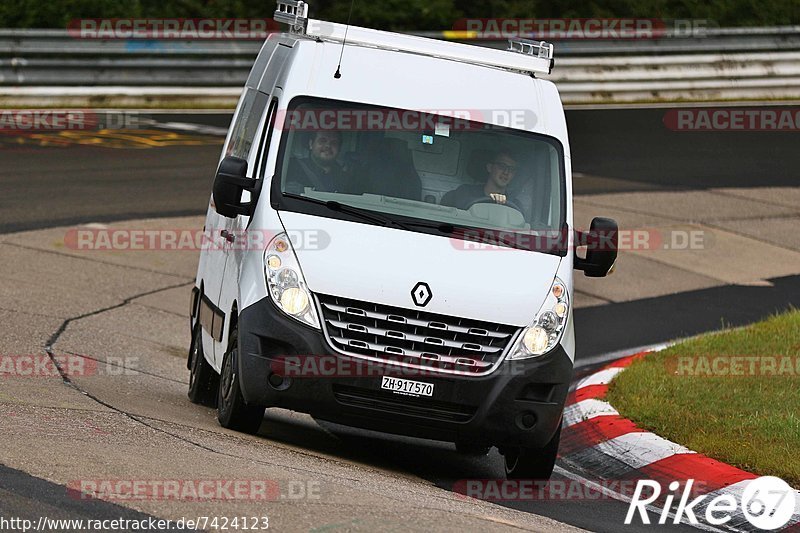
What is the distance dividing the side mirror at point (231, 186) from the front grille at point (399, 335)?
2.76 ft

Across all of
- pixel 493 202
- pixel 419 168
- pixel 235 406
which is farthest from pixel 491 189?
pixel 235 406

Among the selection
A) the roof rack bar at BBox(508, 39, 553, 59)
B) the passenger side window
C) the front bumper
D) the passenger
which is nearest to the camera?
the front bumper

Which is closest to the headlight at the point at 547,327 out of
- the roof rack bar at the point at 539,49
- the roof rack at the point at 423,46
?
the roof rack at the point at 423,46

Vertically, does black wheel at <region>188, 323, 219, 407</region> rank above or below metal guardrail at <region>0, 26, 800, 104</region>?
below

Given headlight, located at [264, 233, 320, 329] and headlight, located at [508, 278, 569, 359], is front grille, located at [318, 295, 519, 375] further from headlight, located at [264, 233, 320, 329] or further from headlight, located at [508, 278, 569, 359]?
headlight, located at [508, 278, 569, 359]

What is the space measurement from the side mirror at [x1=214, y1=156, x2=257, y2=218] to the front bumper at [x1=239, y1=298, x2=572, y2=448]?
Answer: 642 mm

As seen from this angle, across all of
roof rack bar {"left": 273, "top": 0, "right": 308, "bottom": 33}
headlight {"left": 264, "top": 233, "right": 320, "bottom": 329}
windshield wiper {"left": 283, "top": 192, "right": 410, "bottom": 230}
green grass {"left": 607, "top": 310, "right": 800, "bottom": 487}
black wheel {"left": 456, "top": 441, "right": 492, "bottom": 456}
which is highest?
roof rack bar {"left": 273, "top": 0, "right": 308, "bottom": 33}

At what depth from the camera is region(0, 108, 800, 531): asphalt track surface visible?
7508 mm

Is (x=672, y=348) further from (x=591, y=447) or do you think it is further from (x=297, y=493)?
(x=297, y=493)

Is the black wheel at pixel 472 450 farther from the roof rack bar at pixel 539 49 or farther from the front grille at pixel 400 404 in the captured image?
the roof rack bar at pixel 539 49

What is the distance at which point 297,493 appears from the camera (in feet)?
20.5

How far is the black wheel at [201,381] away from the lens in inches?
364

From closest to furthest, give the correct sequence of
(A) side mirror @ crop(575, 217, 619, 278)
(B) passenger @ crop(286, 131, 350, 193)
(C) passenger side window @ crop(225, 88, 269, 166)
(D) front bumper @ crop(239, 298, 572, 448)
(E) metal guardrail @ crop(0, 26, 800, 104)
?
(D) front bumper @ crop(239, 298, 572, 448), (B) passenger @ crop(286, 131, 350, 193), (A) side mirror @ crop(575, 217, 619, 278), (C) passenger side window @ crop(225, 88, 269, 166), (E) metal guardrail @ crop(0, 26, 800, 104)

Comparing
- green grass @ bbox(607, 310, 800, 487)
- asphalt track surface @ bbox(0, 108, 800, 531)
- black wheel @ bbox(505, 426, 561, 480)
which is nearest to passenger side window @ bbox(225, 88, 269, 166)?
asphalt track surface @ bbox(0, 108, 800, 531)
